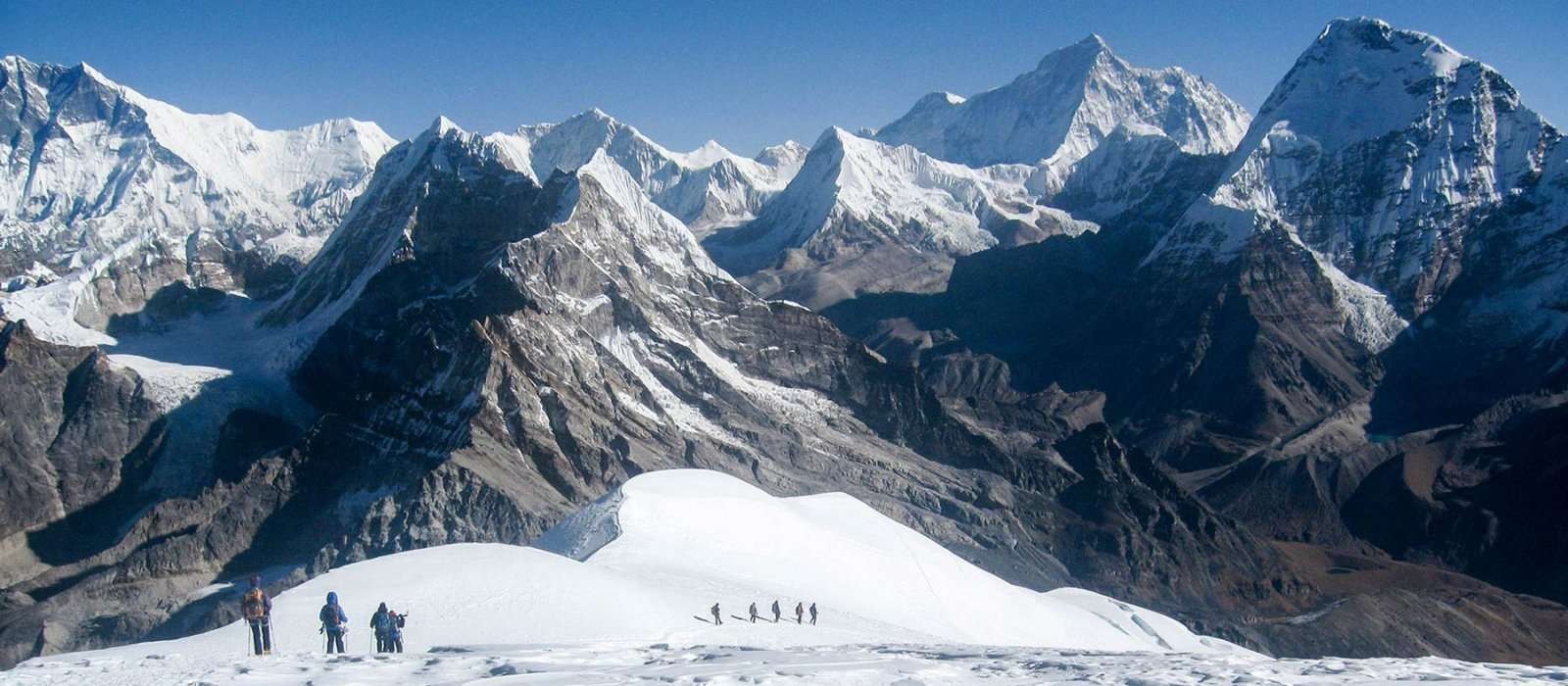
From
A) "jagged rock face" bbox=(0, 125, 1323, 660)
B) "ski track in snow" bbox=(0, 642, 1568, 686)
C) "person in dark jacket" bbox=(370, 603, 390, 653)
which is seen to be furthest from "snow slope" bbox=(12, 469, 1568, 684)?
"jagged rock face" bbox=(0, 125, 1323, 660)

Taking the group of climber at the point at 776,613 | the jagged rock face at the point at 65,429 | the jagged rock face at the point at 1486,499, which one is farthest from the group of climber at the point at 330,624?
the jagged rock face at the point at 1486,499

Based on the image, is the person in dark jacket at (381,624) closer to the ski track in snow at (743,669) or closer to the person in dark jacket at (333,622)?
the person in dark jacket at (333,622)

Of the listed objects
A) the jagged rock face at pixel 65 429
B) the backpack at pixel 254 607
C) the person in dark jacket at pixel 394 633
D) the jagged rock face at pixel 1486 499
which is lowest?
the person in dark jacket at pixel 394 633

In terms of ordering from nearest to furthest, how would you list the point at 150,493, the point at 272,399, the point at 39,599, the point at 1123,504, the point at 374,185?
the point at 39,599, the point at 150,493, the point at 272,399, the point at 1123,504, the point at 374,185

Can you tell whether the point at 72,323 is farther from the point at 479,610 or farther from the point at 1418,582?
the point at 1418,582

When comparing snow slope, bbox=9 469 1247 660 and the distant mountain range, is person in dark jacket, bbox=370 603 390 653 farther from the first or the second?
the distant mountain range

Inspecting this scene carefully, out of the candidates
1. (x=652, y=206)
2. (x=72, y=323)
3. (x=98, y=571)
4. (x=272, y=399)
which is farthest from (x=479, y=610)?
(x=652, y=206)
